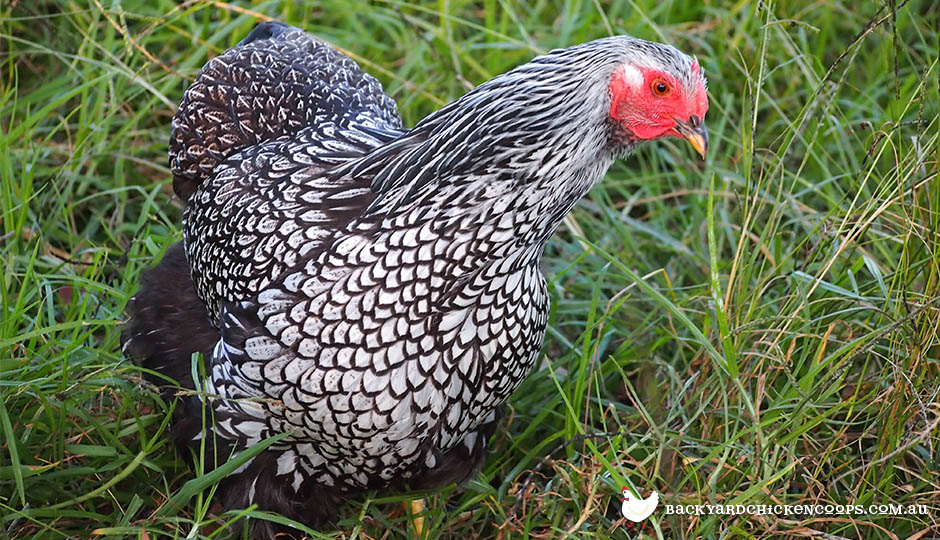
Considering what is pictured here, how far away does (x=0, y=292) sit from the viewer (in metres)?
2.95

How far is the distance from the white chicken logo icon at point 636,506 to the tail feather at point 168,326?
123 centimetres

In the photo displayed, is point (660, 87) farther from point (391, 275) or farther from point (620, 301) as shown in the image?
point (620, 301)

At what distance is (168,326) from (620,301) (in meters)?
1.40

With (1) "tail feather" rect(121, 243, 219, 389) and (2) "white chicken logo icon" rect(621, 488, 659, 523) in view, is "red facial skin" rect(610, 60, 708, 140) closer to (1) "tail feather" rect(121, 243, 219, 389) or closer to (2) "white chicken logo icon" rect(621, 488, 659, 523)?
(2) "white chicken logo icon" rect(621, 488, 659, 523)

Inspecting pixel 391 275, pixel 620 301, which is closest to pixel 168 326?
pixel 391 275

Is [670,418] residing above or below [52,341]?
below

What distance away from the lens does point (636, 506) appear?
103 inches

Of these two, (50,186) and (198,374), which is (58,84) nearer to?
(50,186)

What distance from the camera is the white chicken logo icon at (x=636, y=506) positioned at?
2.61m

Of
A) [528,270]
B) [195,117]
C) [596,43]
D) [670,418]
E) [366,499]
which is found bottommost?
[366,499]

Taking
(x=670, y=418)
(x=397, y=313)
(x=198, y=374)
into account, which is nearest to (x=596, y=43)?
(x=397, y=313)

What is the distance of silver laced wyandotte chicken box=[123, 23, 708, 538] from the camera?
226cm

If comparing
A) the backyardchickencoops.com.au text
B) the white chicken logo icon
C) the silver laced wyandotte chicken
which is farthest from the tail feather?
the backyardchickencoops.com.au text

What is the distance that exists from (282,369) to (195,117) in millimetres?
1050
